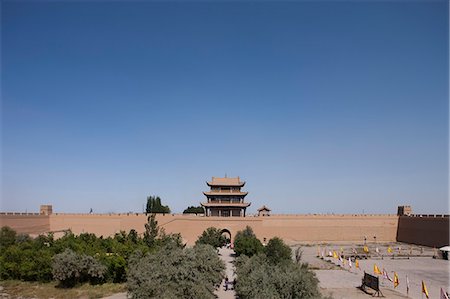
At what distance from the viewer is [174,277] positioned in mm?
13641

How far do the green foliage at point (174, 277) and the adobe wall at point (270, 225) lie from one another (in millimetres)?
28235

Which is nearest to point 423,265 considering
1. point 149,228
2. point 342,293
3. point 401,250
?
point 401,250

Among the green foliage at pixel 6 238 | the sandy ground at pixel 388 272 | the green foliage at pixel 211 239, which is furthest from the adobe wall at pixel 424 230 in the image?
the green foliage at pixel 6 238

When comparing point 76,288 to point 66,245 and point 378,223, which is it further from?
point 378,223

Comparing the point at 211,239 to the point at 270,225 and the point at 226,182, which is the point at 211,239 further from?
the point at 226,182

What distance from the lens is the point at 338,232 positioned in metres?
45.3

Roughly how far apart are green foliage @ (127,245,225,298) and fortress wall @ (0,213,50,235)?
32.3m

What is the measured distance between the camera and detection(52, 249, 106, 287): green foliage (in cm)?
2244

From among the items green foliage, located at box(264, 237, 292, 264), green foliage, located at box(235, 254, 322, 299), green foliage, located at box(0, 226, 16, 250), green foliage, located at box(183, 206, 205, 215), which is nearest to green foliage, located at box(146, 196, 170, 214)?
green foliage, located at box(183, 206, 205, 215)

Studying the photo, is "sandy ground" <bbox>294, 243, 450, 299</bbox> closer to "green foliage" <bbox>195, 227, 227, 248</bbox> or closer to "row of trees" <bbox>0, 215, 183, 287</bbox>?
"green foliage" <bbox>195, 227, 227, 248</bbox>

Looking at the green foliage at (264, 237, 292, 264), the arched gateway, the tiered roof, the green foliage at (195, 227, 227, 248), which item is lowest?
the arched gateway

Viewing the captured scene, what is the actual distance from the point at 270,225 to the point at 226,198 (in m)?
6.33

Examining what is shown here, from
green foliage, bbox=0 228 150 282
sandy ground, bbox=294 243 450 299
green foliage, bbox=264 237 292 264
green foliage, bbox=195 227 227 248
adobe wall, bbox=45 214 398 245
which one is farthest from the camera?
adobe wall, bbox=45 214 398 245

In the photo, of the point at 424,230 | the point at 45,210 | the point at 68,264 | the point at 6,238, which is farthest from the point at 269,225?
the point at 45,210
